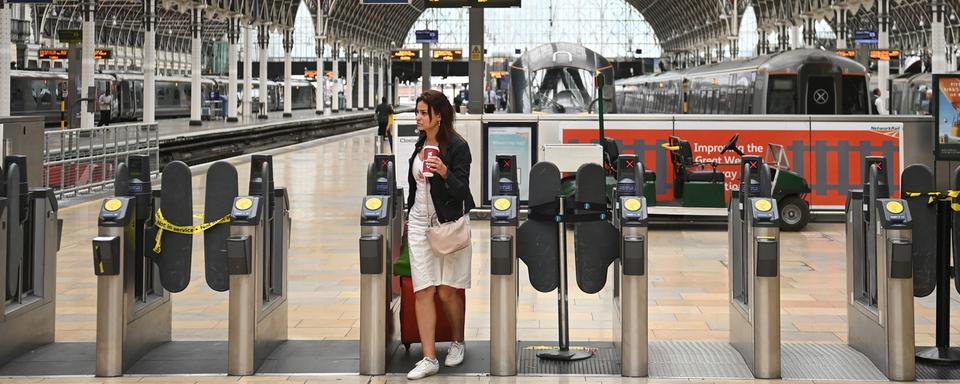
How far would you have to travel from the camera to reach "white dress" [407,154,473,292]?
6332 millimetres

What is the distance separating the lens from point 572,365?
6.67 metres

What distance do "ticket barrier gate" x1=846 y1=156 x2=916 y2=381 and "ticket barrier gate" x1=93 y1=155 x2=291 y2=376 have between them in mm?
3563

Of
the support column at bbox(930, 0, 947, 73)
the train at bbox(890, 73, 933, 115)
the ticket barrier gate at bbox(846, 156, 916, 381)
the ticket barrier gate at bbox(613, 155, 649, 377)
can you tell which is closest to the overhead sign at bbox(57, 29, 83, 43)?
the train at bbox(890, 73, 933, 115)

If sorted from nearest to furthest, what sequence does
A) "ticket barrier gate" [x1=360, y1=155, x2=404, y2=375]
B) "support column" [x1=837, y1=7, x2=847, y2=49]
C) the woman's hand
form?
the woman's hand
"ticket barrier gate" [x1=360, y1=155, x2=404, y2=375]
"support column" [x1=837, y1=7, x2=847, y2=49]

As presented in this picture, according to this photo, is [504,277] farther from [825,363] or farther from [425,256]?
[825,363]

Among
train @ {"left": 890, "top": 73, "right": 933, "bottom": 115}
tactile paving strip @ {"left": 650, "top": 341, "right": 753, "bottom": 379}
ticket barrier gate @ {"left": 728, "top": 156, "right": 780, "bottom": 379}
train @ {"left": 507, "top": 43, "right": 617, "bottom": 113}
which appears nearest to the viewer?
ticket barrier gate @ {"left": 728, "top": 156, "right": 780, "bottom": 379}

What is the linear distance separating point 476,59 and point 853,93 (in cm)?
1138

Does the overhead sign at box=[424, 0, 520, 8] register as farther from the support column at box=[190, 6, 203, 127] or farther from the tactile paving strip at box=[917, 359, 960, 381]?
the support column at box=[190, 6, 203, 127]

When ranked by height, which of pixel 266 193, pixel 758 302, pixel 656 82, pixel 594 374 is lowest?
pixel 594 374

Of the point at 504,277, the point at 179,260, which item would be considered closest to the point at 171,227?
the point at 179,260

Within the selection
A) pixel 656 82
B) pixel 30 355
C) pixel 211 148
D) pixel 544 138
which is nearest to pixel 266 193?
pixel 30 355

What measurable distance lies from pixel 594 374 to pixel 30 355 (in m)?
3.54

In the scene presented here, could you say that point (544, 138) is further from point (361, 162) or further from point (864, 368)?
point (361, 162)

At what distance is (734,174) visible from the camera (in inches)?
598
